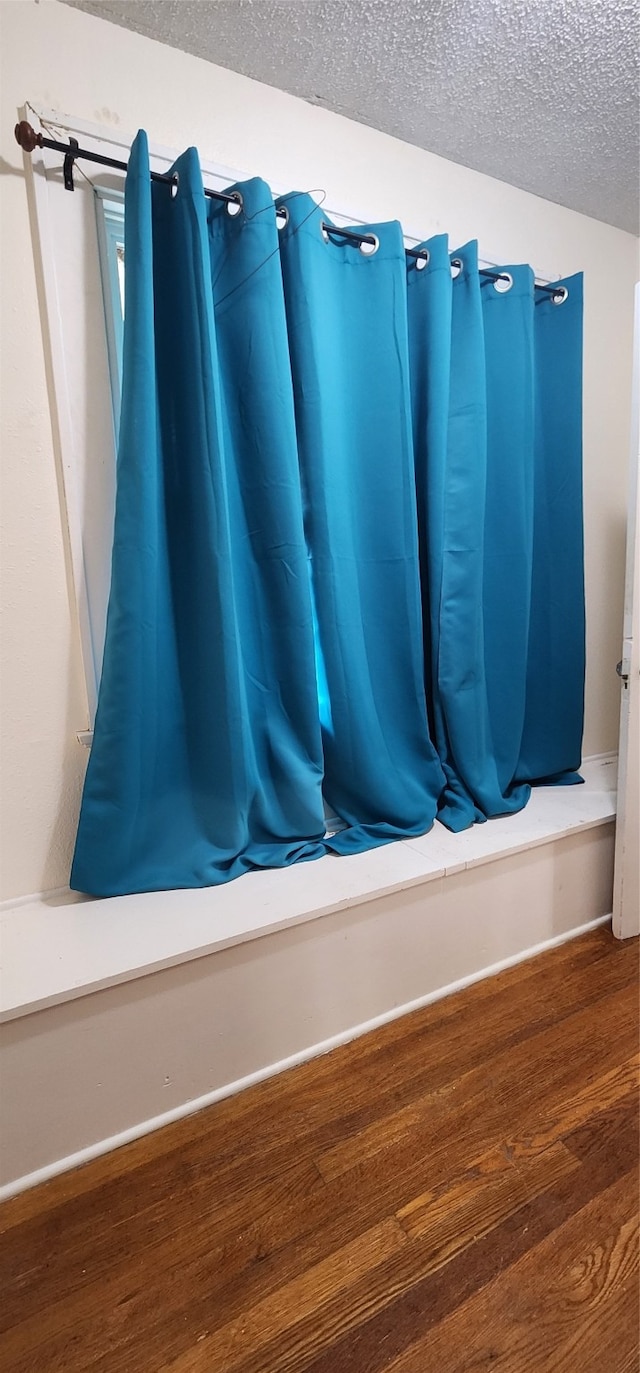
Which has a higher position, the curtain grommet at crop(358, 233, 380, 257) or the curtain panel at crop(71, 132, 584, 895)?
the curtain grommet at crop(358, 233, 380, 257)

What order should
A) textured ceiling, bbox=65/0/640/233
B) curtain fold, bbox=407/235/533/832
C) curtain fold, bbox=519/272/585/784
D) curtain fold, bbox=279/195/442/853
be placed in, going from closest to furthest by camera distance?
textured ceiling, bbox=65/0/640/233 < curtain fold, bbox=279/195/442/853 < curtain fold, bbox=407/235/533/832 < curtain fold, bbox=519/272/585/784

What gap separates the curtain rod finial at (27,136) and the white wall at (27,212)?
0.05m

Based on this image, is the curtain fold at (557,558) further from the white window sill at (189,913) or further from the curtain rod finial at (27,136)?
the curtain rod finial at (27,136)

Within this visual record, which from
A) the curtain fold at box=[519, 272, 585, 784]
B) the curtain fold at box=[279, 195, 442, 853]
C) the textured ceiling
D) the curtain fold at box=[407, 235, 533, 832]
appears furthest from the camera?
the curtain fold at box=[519, 272, 585, 784]

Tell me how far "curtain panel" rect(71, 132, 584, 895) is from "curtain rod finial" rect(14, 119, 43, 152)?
0.60 ft

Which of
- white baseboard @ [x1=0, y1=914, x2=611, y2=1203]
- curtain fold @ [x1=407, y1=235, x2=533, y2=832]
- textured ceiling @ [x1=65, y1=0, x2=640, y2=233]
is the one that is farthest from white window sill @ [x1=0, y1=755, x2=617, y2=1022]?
textured ceiling @ [x1=65, y1=0, x2=640, y2=233]

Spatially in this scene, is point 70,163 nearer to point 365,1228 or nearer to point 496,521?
point 496,521

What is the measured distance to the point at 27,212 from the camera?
1.26 meters

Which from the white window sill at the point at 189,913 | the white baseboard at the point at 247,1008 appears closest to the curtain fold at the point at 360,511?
the white window sill at the point at 189,913

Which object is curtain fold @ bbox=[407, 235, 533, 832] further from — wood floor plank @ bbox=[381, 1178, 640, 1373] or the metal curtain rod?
wood floor plank @ bbox=[381, 1178, 640, 1373]

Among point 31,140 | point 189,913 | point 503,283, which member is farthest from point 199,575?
point 503,283

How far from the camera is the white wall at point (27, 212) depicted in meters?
1.25

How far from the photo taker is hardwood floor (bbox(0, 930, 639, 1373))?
0.93 m

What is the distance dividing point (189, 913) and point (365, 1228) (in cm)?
64
